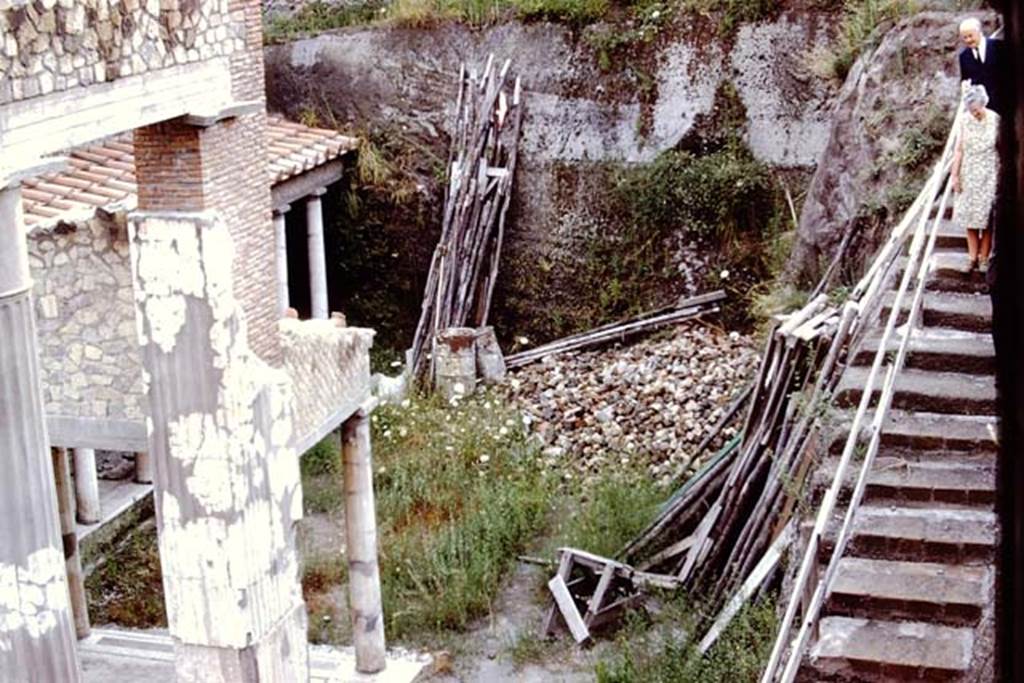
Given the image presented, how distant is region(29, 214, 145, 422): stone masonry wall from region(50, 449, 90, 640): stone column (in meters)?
2.46

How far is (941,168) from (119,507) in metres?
8.60

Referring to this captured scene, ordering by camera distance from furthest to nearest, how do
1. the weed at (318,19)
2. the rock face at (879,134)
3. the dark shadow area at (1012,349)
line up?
1. the weed at (318,19)
2. the rock face at (879,134)
3. the dark shadow area at (1012,349)

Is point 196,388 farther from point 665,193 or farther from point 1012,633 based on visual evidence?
point 665,193

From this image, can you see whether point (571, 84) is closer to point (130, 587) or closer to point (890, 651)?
point (130, 587)

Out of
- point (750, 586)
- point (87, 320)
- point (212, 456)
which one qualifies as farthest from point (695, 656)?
point (87, 320)

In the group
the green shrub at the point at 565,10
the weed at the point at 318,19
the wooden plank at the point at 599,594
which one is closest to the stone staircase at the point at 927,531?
the wooden plank at the point at 599,594

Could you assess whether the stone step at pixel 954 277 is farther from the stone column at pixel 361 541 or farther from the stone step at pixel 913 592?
the stone column at pixel 361 541

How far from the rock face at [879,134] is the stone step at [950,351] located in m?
3.74

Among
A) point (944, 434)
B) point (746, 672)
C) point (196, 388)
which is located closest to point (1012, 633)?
point (944, 434)

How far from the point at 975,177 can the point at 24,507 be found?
241 inches

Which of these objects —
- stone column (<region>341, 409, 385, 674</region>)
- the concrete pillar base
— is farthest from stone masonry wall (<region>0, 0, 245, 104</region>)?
the concrete pillar base

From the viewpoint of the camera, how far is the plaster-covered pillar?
329 inches

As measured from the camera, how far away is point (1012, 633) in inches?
45.6

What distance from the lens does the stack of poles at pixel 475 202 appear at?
55.5 ft
